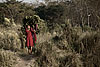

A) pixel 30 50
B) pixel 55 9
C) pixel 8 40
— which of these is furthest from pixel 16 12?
pixel 30 50

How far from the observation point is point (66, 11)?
22859mm

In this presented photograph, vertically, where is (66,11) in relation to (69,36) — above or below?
below

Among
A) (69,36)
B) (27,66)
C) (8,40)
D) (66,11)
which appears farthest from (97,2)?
(27,66)

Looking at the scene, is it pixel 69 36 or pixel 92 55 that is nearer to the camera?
pixel 92 55

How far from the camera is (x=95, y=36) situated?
197 inches

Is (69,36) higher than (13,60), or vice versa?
Answer: (69,36)

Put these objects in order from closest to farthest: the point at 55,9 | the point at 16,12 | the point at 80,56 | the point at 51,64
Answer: the point at 51,64 < the point at 80,56 < the point at 16,12 < the point at 55,9

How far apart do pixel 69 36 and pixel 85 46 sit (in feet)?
2.72

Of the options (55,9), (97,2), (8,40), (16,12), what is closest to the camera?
(8,40)

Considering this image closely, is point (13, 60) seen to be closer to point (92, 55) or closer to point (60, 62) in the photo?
point (60, 62)

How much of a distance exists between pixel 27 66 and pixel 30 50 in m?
1.06

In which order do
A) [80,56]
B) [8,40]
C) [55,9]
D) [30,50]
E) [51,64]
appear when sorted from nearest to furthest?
[51,64] < [80,56] < [30,50] < [8,40] < [55,9]

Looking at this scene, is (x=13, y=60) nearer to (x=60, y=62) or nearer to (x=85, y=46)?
(x=60, y=62)

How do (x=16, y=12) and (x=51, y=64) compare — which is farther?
(x=16, y=12)
